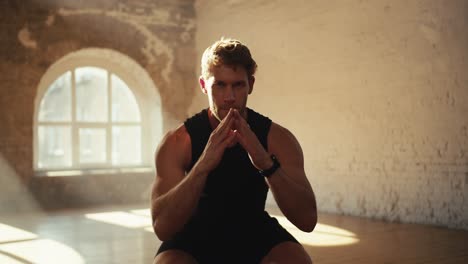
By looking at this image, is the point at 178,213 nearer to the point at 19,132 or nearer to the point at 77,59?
the point at 19,132

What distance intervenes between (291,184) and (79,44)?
20.1 feet

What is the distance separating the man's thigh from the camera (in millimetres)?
2193

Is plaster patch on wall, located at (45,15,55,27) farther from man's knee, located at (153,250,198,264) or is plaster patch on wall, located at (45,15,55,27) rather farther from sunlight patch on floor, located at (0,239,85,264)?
man's knee, located at (153,250,198,264)

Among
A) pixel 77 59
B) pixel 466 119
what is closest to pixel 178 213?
pixel 466 119

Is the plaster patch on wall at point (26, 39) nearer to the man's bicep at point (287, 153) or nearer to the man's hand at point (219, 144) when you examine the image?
the man's bicep at point (287, 153)

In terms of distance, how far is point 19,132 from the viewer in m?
7.23

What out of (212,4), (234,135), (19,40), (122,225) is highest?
(212,4)

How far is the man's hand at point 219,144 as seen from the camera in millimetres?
2150

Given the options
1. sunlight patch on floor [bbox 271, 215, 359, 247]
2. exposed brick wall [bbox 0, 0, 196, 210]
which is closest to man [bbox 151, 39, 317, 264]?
sunlight patch on floor [bbox 271, 215, 359, 247]

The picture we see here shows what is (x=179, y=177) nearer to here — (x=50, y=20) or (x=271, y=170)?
(x=271, y=170)

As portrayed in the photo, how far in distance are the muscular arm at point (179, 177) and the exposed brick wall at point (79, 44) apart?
17.9ft

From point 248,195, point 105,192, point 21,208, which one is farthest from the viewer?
point 105,192

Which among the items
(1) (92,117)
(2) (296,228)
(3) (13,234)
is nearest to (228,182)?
(2) (296,228)

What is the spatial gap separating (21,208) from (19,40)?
2.15 m
